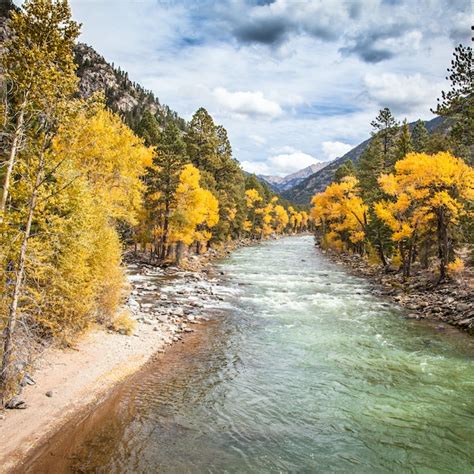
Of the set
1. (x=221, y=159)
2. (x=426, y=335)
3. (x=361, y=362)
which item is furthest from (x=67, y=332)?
(x=221, y=159)

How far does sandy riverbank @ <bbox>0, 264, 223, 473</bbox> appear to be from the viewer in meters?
10.1

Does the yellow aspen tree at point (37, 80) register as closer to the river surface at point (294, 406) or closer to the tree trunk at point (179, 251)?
the river surface at point (294, 406)

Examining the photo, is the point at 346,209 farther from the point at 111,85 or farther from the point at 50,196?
the point at 111,85

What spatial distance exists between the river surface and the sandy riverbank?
27.4 inches

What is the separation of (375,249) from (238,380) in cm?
3559

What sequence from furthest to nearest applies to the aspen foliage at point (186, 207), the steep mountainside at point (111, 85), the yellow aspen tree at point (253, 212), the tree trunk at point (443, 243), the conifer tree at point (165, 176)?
1. the steep mountainside at point (111, 85)
2. the yellow aspen tree at point (253, 212)
3. the aspen foliage at point (186, 207)
4. the conifer tree at point (165, 176)
5. the tree trunk at point (443, 243)

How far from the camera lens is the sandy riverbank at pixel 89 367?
10.1 metres

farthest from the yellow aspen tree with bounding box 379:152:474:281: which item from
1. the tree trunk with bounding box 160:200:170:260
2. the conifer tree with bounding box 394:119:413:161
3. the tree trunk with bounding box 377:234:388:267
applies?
the tree trunk with bounding box 160:200:170:260

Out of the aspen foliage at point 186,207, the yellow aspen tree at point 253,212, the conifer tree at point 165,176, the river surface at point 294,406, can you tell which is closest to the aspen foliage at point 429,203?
the river surface at point 294,406

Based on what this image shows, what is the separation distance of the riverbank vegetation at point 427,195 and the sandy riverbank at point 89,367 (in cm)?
1817

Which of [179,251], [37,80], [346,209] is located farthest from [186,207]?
[37,80]

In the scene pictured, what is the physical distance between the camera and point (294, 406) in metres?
12.8

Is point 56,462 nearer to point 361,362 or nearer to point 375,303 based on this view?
point 361,362

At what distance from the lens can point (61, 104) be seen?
10.2m
